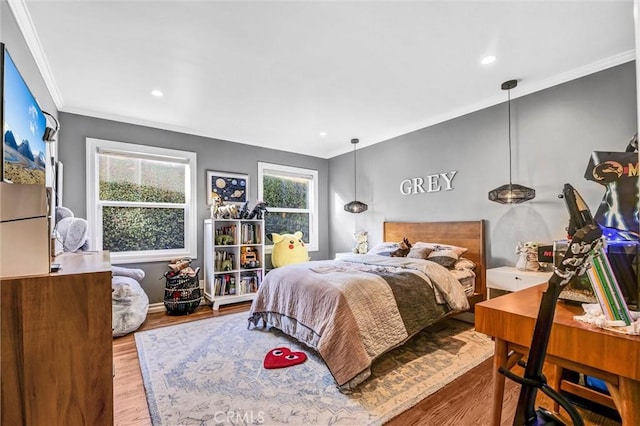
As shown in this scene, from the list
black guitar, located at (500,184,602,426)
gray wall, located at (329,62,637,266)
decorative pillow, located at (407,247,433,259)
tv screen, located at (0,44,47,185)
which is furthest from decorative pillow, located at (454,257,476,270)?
tv screen, located at (0,44,47,185)

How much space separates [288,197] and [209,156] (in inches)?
61.0

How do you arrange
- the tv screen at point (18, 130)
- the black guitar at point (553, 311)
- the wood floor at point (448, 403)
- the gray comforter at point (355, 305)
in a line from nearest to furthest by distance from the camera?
1. the black guitar at point (553, 311)
2. the tv screen at point (18, 130)
3. the wood floor at point (448, 403)
4. the gray comforter at point (355, 305)

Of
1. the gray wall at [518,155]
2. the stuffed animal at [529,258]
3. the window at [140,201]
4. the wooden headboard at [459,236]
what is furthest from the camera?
the window at [140,201]

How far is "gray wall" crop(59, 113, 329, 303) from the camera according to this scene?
138 inches

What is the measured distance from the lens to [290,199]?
17.6 feet

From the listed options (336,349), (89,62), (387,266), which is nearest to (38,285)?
(336,349)

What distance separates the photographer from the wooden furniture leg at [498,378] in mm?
1168

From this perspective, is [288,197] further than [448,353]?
Yes

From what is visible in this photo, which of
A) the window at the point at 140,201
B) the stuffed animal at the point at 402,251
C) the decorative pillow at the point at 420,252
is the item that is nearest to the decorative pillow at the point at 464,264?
the decorative pillow at the point at 420,252

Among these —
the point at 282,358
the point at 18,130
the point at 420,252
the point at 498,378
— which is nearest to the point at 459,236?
the point at 420,252

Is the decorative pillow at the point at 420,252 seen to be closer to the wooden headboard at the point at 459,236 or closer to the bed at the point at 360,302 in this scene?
the bed at the point at 360,302

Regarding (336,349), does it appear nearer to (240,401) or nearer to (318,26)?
(240,401)

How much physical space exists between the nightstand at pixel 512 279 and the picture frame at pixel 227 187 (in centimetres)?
361

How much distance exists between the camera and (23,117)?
5.49 feet
